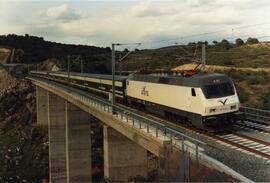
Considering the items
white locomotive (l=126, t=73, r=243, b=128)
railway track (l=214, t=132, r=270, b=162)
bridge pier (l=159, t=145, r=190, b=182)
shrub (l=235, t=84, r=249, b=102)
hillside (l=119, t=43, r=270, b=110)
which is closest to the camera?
bridge pier (l=159, t=145, r=190, b=182)

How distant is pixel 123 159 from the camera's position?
37062 millimetres

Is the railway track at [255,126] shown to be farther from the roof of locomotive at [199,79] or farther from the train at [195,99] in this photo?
the roof of locomotive at [199,79]

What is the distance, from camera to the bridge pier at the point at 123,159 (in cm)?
3650

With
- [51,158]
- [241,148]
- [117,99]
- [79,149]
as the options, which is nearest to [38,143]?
→ [51,158]

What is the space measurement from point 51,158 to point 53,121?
850 cm

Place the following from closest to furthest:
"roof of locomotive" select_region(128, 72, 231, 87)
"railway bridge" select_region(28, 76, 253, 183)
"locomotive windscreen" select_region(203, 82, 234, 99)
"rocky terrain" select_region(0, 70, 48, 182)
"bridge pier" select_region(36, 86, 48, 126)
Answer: "railway bridge" select_region(28, 76, 253, 183) < "locomotive windscreen" select_region(203, 82, 234, 99) < "roof of locomotive" select_region(128, 72, 231, 87) < "rocky terrain" select_region(0, 70, 48, 182) < "bridge pier" select_region(36, 86, 48, 126)

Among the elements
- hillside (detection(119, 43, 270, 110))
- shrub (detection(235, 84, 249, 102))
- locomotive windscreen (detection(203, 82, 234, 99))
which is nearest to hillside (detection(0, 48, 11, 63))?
hillside (detection(119, 43, 270, 110))

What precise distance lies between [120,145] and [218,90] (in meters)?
14.7

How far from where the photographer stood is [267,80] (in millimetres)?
67000

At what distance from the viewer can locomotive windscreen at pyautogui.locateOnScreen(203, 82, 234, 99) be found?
25.0 m

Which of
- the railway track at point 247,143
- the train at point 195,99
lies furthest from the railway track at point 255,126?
the railway track at point 247,143

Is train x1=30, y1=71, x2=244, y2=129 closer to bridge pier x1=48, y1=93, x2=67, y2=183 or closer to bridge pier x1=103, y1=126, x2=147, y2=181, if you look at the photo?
bridge pier x1=103, y1=126, x2=147, y2=181

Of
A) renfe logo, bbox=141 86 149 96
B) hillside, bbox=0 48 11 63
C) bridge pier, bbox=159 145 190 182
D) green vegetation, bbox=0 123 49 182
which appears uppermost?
hillside, bbox=0 48 11 63

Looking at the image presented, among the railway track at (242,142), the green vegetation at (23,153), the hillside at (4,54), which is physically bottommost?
the green vegetation at (23,153)
